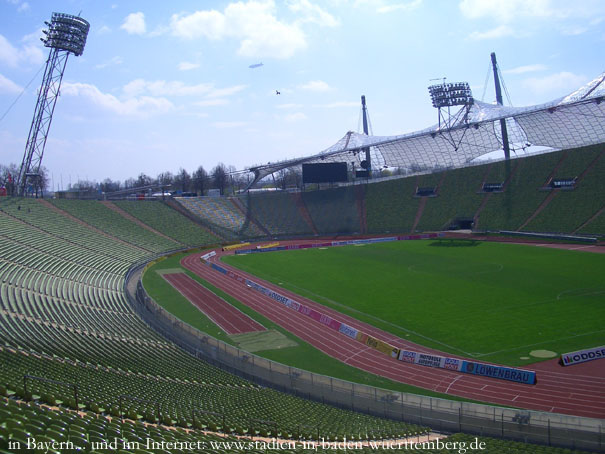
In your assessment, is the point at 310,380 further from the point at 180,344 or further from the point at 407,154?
the point at 407,154

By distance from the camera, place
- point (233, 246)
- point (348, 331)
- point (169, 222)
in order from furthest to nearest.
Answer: point (169, 222)
point (233, 246)
point (348, 331)

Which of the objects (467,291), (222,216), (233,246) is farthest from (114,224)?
(467,291)

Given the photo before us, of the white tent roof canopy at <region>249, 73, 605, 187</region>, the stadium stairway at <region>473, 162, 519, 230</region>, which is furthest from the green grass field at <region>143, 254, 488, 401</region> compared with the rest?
the white tent roof canopy at <region>249, 73, 605, 187</region>

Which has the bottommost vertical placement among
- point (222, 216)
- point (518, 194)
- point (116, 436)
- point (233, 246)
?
point (233, 246)

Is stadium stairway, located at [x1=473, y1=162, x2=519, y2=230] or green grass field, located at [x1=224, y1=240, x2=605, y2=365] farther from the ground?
stadium stairway, located at [x1=473, y1=162, x2=519, y2=230]

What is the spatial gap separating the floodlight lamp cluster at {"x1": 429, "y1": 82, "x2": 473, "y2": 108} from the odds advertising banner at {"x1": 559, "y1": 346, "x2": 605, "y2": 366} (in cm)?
6332

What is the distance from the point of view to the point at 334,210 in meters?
87.0

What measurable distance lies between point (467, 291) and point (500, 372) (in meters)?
16.2

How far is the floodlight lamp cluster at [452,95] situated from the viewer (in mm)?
79438

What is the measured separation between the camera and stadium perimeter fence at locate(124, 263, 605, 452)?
15000 millimetres

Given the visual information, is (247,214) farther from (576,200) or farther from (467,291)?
(467,291)

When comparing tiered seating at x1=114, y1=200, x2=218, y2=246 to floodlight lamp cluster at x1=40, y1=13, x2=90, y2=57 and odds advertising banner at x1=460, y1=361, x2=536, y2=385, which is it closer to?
floodlight lamp cluster at x1=40, y1=13, x2=90, y2=57

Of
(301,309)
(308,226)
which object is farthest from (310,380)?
(308,226)

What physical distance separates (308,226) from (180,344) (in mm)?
58946
